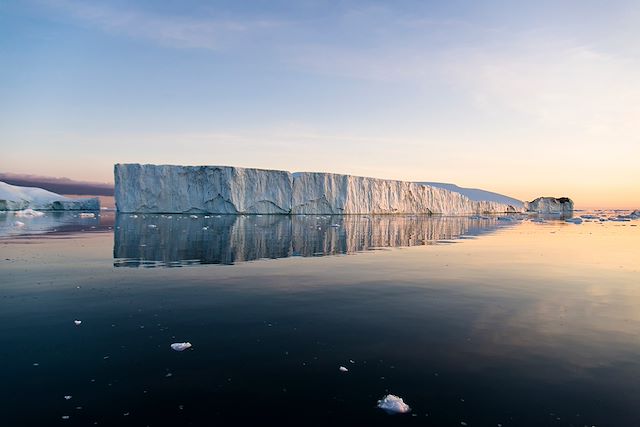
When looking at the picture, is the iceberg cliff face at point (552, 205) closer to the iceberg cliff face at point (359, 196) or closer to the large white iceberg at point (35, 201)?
the iceberg cliff face at point (359, 196)

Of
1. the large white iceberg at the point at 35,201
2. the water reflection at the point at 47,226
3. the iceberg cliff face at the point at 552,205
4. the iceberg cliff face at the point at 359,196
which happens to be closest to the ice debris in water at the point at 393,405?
the water reflection at the point at 47,226

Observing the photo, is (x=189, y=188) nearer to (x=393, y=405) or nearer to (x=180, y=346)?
(x=180, y=346)

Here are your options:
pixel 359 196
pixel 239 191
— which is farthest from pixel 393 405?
pixel 359 196

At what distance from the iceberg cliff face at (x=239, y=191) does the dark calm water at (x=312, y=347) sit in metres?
33.7

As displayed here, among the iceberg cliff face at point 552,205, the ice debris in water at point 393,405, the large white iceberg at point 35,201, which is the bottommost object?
the ice debris in water at point 393,405

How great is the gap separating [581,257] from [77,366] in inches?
520

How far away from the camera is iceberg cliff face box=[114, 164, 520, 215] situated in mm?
41375

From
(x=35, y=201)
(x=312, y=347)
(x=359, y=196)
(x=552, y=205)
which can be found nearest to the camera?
(x=312, y=347)

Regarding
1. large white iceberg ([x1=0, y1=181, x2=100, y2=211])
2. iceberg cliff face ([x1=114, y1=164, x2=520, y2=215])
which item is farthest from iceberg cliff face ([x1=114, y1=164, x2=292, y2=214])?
large white iceberg ([x1=0, y1=181, x2=100, y2=211])

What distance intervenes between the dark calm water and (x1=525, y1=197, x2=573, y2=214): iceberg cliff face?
77.4 m

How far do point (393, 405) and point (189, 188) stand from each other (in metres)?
41.7

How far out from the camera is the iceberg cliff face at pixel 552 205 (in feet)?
250

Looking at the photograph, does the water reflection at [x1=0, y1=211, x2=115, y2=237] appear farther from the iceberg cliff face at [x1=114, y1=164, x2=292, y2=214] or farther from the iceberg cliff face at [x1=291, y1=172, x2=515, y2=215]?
the iceberg cliff face at [x1=291, y1=172, x2=515, y2=215]

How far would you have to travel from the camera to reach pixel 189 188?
1660 inches
